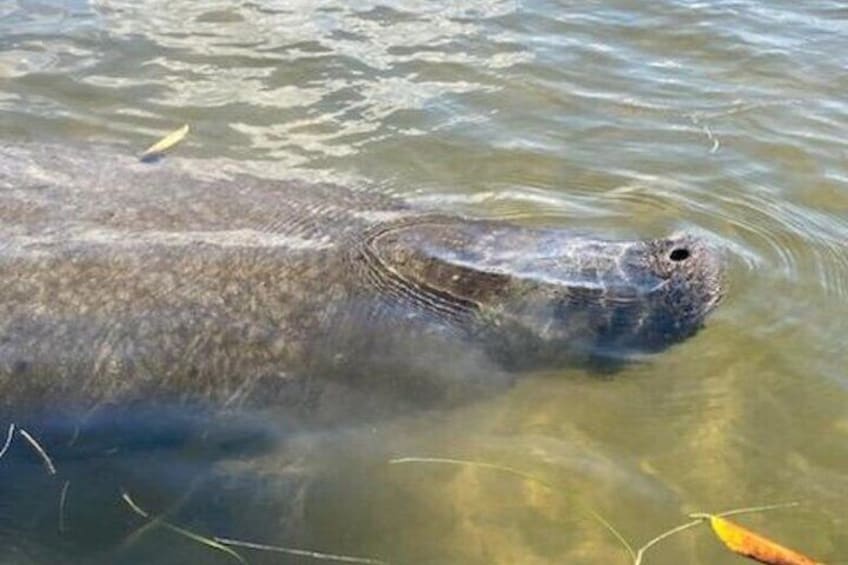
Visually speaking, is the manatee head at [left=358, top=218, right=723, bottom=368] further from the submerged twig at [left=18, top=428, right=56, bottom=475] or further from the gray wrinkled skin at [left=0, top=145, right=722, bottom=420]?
the submerged twig at [left=18, top=428, right=56, bottom=475]

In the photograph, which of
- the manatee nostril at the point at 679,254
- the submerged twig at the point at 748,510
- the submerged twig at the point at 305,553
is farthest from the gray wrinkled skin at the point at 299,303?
the submerged twig at the point at 748,510

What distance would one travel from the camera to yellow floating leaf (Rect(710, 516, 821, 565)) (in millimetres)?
3938

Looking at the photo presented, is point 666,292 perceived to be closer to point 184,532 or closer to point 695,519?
point 695,519

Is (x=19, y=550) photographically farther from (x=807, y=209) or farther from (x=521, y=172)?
(x=807, y=209)

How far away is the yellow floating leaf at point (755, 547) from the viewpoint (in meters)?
3.94

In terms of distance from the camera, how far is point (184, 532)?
13.4 ft

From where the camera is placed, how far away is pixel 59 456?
166 inches

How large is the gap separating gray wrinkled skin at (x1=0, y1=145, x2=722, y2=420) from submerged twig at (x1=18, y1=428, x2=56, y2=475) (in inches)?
4.5

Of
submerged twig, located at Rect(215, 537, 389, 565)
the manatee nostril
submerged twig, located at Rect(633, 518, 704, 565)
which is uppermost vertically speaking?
the manatee nostril

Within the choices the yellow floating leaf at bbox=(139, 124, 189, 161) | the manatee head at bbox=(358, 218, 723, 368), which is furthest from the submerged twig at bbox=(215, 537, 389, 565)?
the yellow floating leaf at bbox=(139, 124, 189, 161)

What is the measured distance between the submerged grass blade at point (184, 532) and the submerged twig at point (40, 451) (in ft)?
0.88

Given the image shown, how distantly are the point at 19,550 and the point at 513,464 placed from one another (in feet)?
5.61

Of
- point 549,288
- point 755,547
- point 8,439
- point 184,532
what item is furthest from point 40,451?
point 755,547

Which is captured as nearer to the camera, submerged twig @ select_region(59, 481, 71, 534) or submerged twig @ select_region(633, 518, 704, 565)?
submerged twig @ select_region(633, 518, 704, 565)
